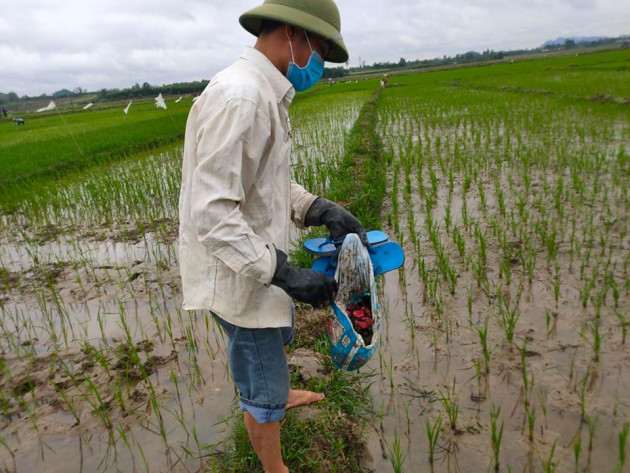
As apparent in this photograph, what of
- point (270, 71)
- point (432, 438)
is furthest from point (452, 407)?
point (270, 71)

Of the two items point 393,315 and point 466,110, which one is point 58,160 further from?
point 466,110

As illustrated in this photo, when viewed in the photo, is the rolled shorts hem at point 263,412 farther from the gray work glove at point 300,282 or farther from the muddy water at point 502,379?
the muddy water at point 502,379

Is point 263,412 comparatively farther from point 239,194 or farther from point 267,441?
point 239,194

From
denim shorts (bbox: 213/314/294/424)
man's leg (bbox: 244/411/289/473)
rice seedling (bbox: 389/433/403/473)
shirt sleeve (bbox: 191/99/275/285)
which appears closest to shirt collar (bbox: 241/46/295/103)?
shirt sleeve (bbox: 191/99/275/285)

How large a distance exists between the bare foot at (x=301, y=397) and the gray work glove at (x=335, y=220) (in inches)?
28.8

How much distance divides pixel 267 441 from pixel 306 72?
1171 millimetres

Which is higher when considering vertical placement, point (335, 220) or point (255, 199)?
point (255, 199)

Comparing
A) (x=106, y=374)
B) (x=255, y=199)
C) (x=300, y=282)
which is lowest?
(x=106, y=374)

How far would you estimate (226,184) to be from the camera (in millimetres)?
1015

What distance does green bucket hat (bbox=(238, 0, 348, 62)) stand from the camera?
113 cm

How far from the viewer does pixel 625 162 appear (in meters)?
4.78

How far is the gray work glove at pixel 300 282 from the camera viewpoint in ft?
3.69

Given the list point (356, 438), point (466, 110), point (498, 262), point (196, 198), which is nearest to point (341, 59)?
point (196, 198)

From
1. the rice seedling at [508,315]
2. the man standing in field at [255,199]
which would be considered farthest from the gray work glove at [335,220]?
the rice seedling at [508,315]
